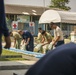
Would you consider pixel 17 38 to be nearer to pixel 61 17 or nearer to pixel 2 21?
pixel 61 17

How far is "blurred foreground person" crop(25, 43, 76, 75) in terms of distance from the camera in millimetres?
2342

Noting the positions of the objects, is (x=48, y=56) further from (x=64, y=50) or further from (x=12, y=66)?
(x=12, y=66)

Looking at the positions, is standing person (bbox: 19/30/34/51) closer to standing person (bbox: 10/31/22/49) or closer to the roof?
standing person (bbox: 10/31/22/49)

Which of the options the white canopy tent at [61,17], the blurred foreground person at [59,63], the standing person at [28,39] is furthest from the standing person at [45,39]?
the blurred foreground person at [59,63]

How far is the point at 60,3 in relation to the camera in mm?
55594

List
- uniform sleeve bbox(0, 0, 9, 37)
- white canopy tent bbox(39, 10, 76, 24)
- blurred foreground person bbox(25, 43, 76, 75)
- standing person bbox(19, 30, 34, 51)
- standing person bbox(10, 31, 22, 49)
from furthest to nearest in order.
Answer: white canopy tent bbox(39, 10, 76, 24) < standing person bbox(10, 31, 22, 49) < standing person bbox(19, 30, 34, 51) < uniform sleeve bbox(0, 0, 9, 37) < blurred foreground person bbox(25, 43, 76, 75)

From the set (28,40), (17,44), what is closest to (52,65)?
(28,40)

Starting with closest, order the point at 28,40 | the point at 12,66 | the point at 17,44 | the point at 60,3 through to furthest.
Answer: the point at 12,66, the point at 28,40, the point at 17,44, the point at 60,3

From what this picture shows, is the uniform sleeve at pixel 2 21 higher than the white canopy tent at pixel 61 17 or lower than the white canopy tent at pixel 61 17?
higher

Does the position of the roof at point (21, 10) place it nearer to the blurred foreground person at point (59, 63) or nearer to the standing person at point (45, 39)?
the standing person at point (45, 39)

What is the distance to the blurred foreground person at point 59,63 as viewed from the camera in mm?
2342

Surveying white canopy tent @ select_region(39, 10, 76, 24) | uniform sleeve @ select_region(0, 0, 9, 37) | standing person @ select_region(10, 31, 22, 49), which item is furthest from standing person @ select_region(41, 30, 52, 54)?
uniform sleeve @ select_region(0, 0, 9, 37)

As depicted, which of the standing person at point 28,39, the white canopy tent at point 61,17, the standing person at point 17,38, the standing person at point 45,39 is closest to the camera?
the standing person at point 45,39

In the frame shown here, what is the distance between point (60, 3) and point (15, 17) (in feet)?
27.1
